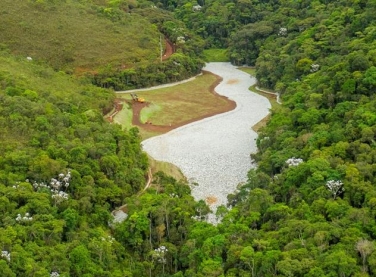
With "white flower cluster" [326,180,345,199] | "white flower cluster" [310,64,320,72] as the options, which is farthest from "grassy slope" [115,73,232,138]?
"white flower cluster" [326,180,345,199]

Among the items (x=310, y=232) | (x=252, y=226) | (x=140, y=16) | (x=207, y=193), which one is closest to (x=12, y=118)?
(x=207, y=193)

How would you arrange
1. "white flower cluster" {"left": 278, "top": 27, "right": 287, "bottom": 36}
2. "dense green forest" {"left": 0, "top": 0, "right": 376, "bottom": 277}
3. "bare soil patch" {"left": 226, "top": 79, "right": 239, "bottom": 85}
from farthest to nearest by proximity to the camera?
"white flower cluster" {"left": 278, "top": 27, "right": 287, "bottom": 36}
"bare soil patch" {"left": 226, "top": 79, "right": 239, "bottom": 85}
"dense green forest" {"left": 0, "top": 0, "right": 376, "bottom": 277}

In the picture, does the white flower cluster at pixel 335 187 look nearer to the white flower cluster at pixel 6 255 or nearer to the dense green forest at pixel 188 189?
the dense green forest at pixel 188 189

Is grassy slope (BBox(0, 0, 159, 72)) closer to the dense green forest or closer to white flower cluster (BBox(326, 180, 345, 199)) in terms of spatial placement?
the dense green forest

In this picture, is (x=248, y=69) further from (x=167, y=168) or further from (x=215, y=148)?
(x=167, y=168)

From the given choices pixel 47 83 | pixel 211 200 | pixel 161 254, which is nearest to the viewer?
pixel 161 254

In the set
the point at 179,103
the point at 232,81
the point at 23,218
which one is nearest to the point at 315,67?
the point at 179,103

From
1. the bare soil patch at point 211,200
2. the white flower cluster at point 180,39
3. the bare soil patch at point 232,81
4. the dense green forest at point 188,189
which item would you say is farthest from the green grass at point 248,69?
the bare soil patch at point 211,200
